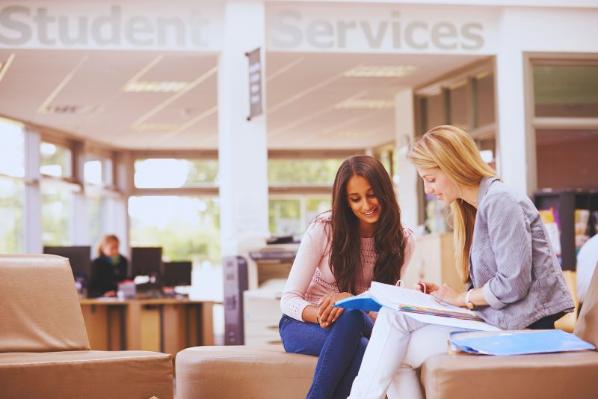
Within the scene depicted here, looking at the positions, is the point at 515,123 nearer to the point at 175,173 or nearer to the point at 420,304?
the point at 420,304

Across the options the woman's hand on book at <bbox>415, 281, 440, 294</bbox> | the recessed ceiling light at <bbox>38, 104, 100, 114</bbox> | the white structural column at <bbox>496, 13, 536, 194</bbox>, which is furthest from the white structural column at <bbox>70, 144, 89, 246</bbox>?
the woman's hand on book at <bbox>415, 281, 440, 294</bbox>

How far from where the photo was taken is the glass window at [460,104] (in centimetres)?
1063

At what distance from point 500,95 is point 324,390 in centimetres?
678

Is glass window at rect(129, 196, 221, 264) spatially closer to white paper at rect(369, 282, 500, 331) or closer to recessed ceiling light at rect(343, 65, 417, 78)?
recessed ceiling light at rect(343, 65, 417, 78)

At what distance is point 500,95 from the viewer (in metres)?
A: 9.56

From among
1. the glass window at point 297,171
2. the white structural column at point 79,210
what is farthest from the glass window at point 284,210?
the white structural column at point 79,210

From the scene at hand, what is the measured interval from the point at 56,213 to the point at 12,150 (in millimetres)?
1762

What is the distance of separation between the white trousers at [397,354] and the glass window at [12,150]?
10.5 metres

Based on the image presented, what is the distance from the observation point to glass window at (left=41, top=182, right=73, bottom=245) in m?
14.1

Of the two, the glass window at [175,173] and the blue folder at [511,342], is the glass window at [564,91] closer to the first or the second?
→ the blue folder at [511,342]

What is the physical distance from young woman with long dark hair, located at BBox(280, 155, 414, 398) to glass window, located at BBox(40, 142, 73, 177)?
35.5ft

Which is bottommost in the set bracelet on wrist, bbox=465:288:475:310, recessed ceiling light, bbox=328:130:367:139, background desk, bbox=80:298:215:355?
background desk, bbox=80:298:215:355

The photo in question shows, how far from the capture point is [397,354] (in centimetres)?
308

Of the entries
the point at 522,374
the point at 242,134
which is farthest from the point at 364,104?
the point at 522,374
